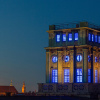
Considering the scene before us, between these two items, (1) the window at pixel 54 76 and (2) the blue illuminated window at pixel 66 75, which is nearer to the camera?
(2) the blue illuminated window at pixel 66 75

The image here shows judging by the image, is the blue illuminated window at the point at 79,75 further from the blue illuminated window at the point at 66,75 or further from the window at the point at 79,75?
the blue illuminated window at the point at 66,75

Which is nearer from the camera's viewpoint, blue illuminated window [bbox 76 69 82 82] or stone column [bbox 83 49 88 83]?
stone column [bbox 83 49 88 83]

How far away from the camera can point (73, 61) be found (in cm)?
10631

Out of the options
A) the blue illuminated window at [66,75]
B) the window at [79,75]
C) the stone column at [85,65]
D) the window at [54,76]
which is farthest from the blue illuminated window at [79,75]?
the window at [54,76]

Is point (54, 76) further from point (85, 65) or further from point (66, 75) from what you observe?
point (85, 65)

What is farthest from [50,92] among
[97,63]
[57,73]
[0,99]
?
[0,99]

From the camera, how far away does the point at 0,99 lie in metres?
86.5

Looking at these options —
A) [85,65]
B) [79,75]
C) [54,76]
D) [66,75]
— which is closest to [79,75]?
[79,75]

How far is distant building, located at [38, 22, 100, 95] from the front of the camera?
10450 cm

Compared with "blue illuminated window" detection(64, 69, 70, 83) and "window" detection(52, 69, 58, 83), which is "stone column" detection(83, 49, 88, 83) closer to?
"blue illuminated window" detection(64, 69, 70, 83)

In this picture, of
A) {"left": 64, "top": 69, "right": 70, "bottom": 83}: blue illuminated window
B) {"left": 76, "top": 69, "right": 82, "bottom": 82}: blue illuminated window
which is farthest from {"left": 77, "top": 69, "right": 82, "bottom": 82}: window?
{"left": 64, "top": 69, "right": 70, "bottom": 83}: blue illuminated window

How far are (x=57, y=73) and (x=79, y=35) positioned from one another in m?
9.86

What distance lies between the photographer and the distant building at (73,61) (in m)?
104

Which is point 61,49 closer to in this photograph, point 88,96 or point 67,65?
point 67,65
